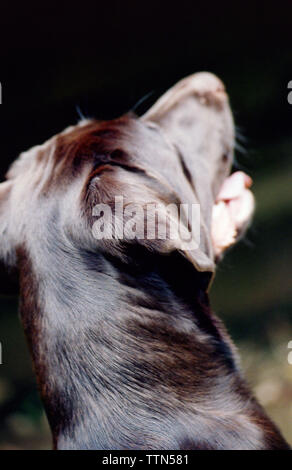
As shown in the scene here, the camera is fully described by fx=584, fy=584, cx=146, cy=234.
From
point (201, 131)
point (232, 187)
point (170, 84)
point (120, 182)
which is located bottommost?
point (170, 84)

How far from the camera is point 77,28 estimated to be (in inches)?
148

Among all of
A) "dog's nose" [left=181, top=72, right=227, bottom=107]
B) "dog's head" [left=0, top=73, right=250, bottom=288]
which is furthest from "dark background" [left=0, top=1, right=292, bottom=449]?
"dog's head" [left=0, top=73, right=250, bottom=288]

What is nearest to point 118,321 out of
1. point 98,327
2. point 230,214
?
point 98,327

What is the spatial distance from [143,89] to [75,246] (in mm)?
2802

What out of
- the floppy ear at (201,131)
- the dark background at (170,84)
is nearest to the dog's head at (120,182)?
the floppy ear at (201,131)

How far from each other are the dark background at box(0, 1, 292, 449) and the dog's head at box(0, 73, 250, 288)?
5.94 ft

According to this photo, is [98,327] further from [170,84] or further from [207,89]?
[170,84]

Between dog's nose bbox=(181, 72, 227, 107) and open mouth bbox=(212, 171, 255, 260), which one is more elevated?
dog's nose bbox=(181, 72, 227, 107)

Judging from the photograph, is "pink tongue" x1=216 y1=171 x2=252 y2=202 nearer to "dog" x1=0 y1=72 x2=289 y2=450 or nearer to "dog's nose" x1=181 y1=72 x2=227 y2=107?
"dog's nose" x1=181 y1=72 x2=227 y2=107

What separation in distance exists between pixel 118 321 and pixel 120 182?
0.36 meters

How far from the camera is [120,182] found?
1488 mm

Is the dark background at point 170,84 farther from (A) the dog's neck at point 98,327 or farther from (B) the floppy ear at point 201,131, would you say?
(A) the dog's neck at point 98,327

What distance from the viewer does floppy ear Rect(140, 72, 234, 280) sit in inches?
77.3

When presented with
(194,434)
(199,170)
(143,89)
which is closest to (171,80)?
(143,89)
